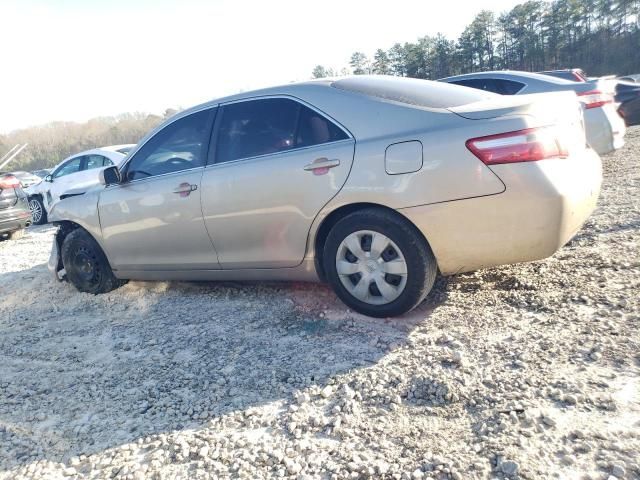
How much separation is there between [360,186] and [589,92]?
4980 millimetres

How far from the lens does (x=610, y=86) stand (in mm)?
7254

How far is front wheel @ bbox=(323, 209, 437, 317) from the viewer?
3.14 m

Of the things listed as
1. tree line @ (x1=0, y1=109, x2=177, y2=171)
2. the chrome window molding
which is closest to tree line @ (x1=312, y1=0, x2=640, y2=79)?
tree line @ (x1=0, y1=109, x2=177, y2=171)

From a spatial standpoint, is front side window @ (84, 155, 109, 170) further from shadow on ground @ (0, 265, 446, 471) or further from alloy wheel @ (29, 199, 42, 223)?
shadow on ground @ (0, 265, 446, 471)

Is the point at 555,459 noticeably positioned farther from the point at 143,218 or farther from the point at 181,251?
the point at 143,218

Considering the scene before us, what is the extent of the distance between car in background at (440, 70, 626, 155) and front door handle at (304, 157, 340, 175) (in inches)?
160

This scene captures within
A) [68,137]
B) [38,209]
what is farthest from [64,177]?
[68,137]

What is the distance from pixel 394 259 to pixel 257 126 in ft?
4.82

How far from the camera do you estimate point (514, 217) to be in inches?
113

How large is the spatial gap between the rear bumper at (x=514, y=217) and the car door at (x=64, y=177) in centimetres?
996

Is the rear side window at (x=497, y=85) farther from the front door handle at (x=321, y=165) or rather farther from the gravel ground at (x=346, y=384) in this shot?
the front door handle at (x=321, y=165)

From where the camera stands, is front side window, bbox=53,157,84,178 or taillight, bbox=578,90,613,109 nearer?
taillight, bbox=578,90,613,109

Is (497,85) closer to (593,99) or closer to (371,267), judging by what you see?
(593,99)

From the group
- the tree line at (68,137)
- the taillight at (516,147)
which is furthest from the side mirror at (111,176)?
the tree line at (68,137)
